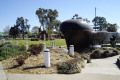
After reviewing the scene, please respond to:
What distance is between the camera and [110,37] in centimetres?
2416

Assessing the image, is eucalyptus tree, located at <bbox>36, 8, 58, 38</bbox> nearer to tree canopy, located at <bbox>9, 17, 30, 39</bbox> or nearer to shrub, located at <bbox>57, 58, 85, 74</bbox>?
tree canopy, located at <bbox>9, 17, 30, 39</bbox>

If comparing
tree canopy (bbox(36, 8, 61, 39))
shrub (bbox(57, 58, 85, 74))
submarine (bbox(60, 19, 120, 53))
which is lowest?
shrub (bbox(57, 58, 85, 74))

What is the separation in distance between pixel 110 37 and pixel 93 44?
24.8 feet

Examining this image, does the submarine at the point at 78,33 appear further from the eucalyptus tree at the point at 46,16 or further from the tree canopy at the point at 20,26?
the tree canopy at the point at 20,26

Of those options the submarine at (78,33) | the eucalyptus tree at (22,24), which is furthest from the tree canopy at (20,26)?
the submarine at (78,33)

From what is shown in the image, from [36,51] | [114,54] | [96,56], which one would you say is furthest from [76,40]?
[36,51]

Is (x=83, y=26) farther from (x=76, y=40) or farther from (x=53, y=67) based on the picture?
(x=53, y=67)

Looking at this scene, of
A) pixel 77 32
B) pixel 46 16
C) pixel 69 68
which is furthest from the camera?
pixel 46 16

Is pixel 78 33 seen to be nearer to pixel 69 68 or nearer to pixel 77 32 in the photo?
pixel 77 32

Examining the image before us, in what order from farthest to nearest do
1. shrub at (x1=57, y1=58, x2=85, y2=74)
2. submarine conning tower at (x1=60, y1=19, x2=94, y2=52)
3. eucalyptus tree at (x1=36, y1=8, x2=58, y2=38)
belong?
eucalyptus tree at (x1=36, y1=8, x2=58, y2=38)
submarine conning tower at (x1=60, y1=19, x2=94, y2=52)
shrub at (x1=57, y1=58, x2=85, y2=74)

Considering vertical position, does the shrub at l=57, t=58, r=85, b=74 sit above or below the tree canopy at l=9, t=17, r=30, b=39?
below

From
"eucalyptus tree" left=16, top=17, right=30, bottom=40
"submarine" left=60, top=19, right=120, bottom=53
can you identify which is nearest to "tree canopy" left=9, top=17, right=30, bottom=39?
"eucalyptus tree" left=16, top=17, right=30, bottom=40

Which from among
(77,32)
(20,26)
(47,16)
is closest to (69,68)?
(77,32)

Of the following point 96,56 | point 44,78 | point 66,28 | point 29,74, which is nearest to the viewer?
point 44,78
